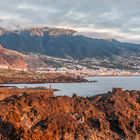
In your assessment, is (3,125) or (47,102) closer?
(3,125)

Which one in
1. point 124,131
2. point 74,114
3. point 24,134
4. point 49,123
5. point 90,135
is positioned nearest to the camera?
point 24,134

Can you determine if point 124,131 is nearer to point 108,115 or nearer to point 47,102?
point 108,115

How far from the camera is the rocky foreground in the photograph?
27.1 m

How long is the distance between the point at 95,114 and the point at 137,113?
4748mm

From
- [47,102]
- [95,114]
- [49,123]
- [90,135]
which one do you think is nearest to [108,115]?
[95,114]

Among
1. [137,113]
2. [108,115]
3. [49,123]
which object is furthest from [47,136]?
[137,113]

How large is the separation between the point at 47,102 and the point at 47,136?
8.63 m

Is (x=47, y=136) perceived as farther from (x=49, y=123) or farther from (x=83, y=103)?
(x=83, y=103)

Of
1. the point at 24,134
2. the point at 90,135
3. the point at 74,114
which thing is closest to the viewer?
the point at 24,134

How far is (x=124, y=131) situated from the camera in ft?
108

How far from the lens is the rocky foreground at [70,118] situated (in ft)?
89.0

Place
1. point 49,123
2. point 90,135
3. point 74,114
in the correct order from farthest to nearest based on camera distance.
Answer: point 74,114, point 90,135, point 49,123

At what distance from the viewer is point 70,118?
29922 millimetres

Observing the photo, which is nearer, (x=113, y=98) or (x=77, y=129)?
(x=77, y=129)
